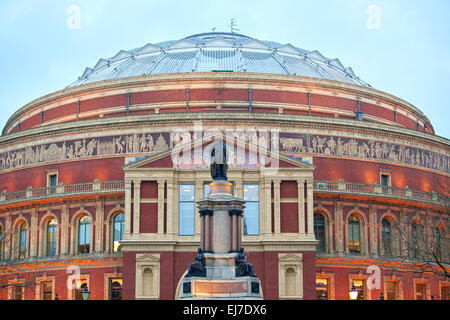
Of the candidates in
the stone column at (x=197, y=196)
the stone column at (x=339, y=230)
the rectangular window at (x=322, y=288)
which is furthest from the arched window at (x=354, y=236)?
the stone column at (x=197, y=196)

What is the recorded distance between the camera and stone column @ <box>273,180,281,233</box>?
56188 millimetres

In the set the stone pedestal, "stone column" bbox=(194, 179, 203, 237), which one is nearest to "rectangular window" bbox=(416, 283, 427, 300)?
"stone column" bbox=(194, 179, 203, 237)

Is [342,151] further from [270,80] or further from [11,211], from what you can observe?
[11,211]

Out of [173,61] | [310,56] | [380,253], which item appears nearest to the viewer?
A: [380,253]

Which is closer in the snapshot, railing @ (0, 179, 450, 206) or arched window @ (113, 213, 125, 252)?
arched window @ (113, 213, 125, 252)

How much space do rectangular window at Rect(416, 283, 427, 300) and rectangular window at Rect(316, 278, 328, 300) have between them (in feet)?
27.5

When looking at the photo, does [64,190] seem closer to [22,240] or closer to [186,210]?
[22,240]

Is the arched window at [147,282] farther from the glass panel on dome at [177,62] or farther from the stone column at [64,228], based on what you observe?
the glass panel on dome at [177,62]

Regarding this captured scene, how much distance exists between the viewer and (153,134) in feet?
206

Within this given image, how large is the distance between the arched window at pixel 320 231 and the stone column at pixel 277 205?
244 inches

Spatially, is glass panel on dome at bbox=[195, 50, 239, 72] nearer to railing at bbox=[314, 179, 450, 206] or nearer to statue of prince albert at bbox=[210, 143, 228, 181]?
railing at bbox=[314, 179, 450, 206]

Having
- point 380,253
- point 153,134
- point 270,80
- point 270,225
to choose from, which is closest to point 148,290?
point 270,225

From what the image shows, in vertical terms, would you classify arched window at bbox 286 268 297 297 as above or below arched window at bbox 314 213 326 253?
below

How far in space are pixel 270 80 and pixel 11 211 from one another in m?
24.7
